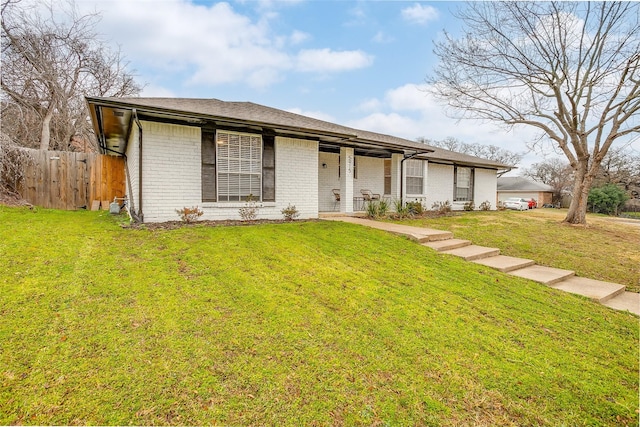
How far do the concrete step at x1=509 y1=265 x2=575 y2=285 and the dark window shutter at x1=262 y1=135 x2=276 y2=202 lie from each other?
5.98 m

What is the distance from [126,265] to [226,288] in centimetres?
156

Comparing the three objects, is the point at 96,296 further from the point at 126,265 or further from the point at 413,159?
the point at 413,159

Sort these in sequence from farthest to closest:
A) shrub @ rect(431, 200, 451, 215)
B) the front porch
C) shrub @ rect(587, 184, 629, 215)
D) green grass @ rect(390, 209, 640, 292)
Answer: shrub @ rect(587, 184, 629, 215), shrub @ rect(431, 200, 451, 215), the front porch, green grass @ rect(390, 209, 640, 292)

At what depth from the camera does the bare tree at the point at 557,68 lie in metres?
10.5

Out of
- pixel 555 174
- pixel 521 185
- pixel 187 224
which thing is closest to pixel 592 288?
pixel 187 224

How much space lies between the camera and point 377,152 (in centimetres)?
1262

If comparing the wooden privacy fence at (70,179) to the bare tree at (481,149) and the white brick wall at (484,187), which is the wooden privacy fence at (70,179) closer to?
the white brick wall at (484,187)

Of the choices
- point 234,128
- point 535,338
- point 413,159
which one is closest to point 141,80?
point 234,128

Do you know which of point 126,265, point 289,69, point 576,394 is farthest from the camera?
point 289,69

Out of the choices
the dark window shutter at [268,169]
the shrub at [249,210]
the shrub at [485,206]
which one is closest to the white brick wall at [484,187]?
the shrub at [485,206]

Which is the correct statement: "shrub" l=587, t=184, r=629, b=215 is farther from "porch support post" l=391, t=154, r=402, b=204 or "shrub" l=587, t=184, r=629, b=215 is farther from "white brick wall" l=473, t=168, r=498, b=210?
"porch support post" l=391, t=154, r=402, b=204

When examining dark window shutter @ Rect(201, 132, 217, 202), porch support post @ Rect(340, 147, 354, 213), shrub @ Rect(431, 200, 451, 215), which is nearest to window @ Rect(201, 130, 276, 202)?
dark window shutter @ Rect(201, 132, 217, 202)

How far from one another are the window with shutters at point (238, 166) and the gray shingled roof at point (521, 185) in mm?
39847

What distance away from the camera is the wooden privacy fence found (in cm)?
921
